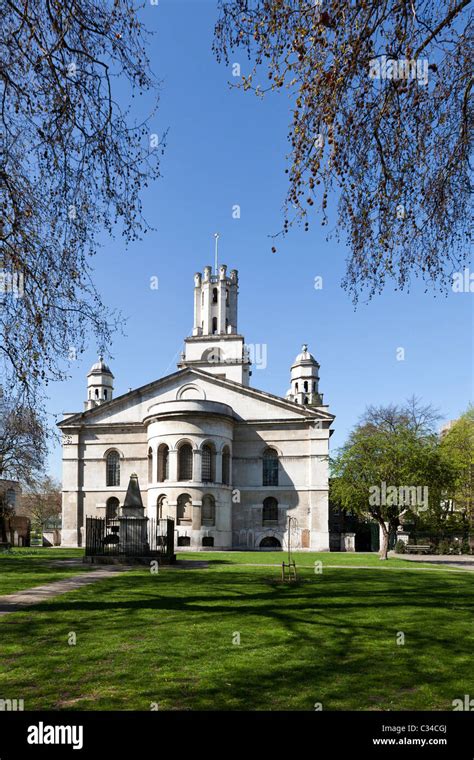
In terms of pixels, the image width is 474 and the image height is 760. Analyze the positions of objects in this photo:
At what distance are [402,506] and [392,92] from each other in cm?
2762

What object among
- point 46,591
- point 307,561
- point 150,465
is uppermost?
point 150,465

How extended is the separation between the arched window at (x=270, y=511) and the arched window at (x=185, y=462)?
7.19m

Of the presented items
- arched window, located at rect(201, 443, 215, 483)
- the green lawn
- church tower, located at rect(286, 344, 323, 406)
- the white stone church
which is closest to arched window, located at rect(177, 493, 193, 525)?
the white stone church

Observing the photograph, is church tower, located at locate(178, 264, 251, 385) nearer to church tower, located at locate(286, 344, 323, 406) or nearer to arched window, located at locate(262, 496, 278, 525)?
church tower, located at locate(286, 344, 323, 406)

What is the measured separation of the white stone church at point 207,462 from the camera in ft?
143

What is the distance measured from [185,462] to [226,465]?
3.61m

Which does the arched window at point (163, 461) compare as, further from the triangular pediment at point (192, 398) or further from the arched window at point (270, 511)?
the arched window at point (270, 511)

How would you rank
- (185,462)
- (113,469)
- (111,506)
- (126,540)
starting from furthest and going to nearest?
1. (113,469)
2. (111,506)
3. (185,462)
4. (126,540)

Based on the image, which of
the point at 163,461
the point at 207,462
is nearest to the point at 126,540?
the point at 207,462

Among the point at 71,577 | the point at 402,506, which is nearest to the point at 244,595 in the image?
the point at 71,577

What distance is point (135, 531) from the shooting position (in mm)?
24000

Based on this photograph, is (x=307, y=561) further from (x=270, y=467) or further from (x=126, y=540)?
(x=270, y=467)

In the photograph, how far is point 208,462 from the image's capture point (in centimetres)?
4438

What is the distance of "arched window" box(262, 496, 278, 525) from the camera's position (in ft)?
155
